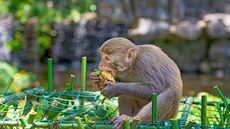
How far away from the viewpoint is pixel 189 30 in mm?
12500

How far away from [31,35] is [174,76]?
11915 mm

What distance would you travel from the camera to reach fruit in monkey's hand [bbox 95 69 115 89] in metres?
3.19

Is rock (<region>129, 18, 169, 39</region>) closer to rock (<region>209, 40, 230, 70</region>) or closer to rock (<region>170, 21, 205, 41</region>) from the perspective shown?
rock (<region>170, 21, 205, 41</region>)

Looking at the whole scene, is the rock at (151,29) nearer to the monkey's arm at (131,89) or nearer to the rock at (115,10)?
the rock at (115,10)

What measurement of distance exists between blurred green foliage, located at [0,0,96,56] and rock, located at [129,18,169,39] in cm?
159

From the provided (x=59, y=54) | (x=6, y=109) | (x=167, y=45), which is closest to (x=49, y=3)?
(x=59, y=54)

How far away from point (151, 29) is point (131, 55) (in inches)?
363

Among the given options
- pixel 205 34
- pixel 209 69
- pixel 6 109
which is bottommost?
pixel 6 109

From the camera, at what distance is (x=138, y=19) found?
1256 centimetres

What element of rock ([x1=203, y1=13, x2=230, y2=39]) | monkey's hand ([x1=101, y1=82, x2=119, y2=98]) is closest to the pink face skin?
monkey's hand ([x1=101, y1=82, x2=119, y2=98])

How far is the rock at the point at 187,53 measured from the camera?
42.9 ft

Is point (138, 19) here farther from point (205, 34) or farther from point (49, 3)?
point (49, 3)

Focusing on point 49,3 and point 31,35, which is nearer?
point 49,3

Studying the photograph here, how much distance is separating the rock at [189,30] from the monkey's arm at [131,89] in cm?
937
